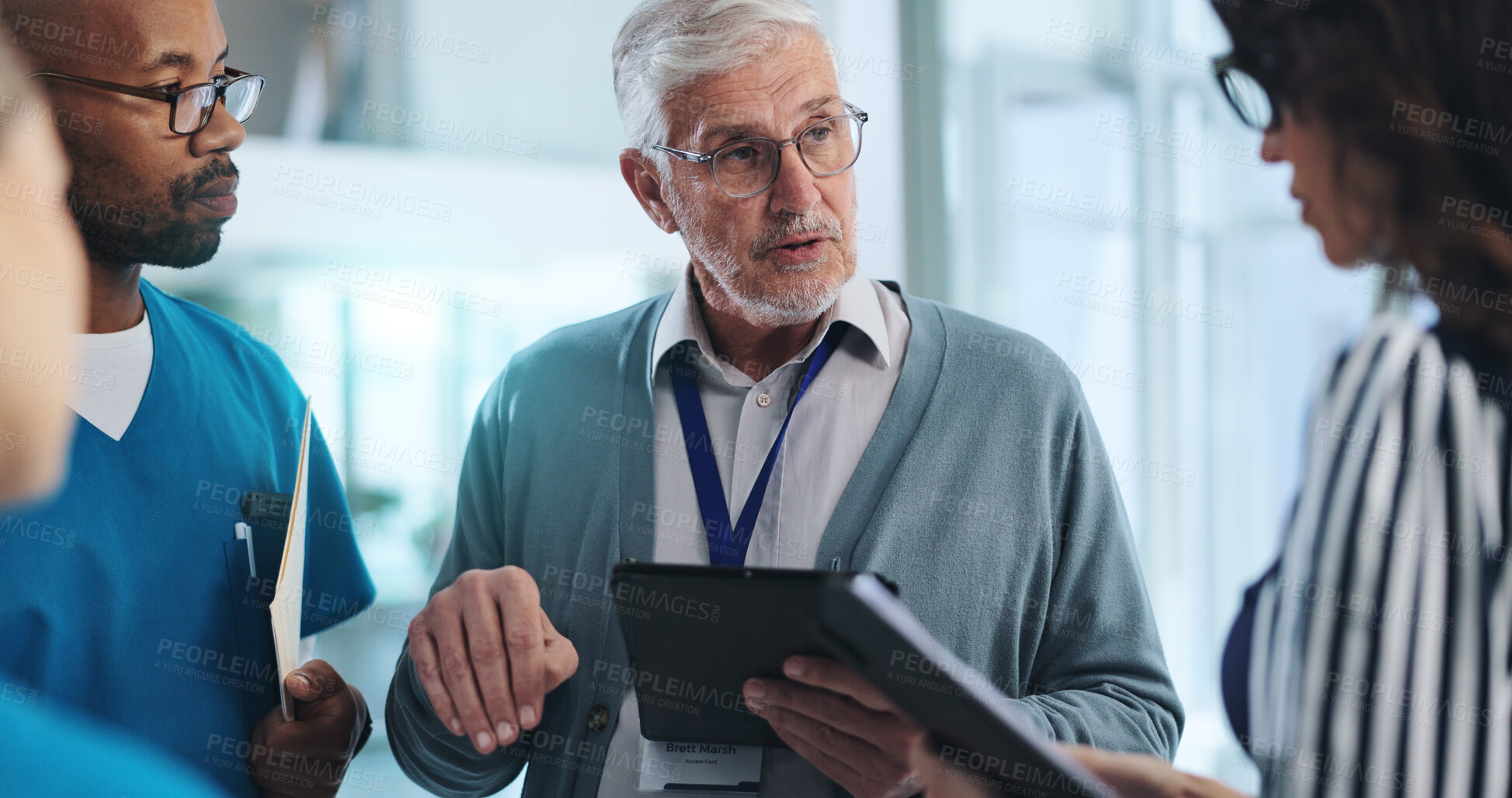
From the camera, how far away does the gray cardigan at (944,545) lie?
1524 mm

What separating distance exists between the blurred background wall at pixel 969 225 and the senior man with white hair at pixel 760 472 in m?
1.85

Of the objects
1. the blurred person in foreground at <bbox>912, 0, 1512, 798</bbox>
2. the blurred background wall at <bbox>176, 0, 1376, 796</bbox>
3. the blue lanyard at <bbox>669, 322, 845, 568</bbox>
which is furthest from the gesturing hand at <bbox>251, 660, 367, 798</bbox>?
the blurred background wall at <bbox>176, 0, 1376, 796</bbox>

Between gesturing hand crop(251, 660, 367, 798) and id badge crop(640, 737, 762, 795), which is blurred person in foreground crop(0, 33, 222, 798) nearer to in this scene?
gesturing hand crop(251, 660, 367, 798)

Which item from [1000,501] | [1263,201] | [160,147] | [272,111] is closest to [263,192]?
[272,111]

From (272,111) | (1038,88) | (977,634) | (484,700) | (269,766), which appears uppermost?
(1038,88)

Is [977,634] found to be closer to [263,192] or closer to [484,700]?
[484,700]

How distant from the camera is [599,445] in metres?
1.70

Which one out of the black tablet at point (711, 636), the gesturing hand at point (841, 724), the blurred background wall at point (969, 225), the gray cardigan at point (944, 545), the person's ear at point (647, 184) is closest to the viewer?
the black tablet at point (711, 636)

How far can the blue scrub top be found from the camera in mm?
1295

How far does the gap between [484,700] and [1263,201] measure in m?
3.53

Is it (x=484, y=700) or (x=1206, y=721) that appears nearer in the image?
(x=484, y=700)

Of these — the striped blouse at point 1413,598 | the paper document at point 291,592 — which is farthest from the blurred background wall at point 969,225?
the striped blouse at point 1413,598

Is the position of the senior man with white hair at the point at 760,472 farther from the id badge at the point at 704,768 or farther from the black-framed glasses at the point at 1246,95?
the black-framed glasses at the point at 1246,95

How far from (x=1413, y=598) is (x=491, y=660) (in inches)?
45.3
